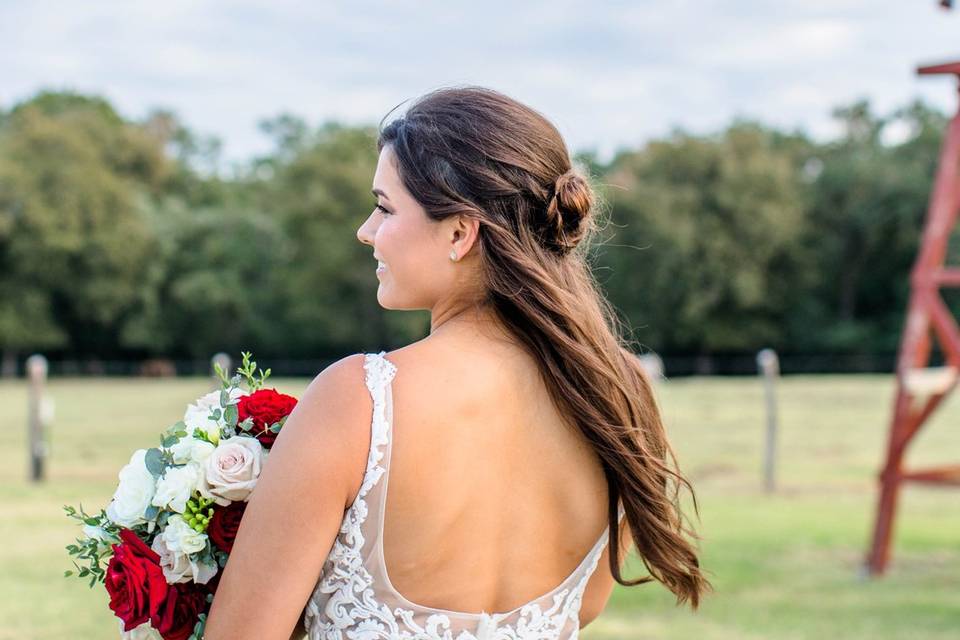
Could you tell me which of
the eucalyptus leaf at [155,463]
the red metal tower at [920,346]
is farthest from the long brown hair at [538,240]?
the red metal tower at [920,346]

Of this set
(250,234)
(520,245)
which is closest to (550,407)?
(520,245)

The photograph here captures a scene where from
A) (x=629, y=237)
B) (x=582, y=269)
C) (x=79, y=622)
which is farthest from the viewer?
(x=629, y=237)

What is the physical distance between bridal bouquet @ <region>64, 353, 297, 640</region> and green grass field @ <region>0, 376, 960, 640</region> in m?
0.55

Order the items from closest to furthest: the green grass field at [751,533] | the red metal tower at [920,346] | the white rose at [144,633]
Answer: the white rose at [144,633] < the green grass field at [751,533] < the red metal tower at [920,346]

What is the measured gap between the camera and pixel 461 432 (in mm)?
1813

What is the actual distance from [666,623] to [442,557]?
616 centimetres

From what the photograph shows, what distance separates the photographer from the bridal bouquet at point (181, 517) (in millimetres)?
1926

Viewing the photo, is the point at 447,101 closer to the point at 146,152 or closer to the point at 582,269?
the point at 582,269

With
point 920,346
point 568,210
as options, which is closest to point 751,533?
point 920,346

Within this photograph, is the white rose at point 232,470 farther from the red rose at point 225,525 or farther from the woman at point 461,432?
the woman at point 461,432

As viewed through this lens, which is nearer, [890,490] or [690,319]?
[890,490]

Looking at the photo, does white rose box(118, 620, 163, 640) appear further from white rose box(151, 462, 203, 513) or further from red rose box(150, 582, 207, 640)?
white rose box(151, 462, 203, 513)

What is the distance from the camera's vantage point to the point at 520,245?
192 centimetres

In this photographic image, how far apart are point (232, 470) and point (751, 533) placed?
9.90 m
